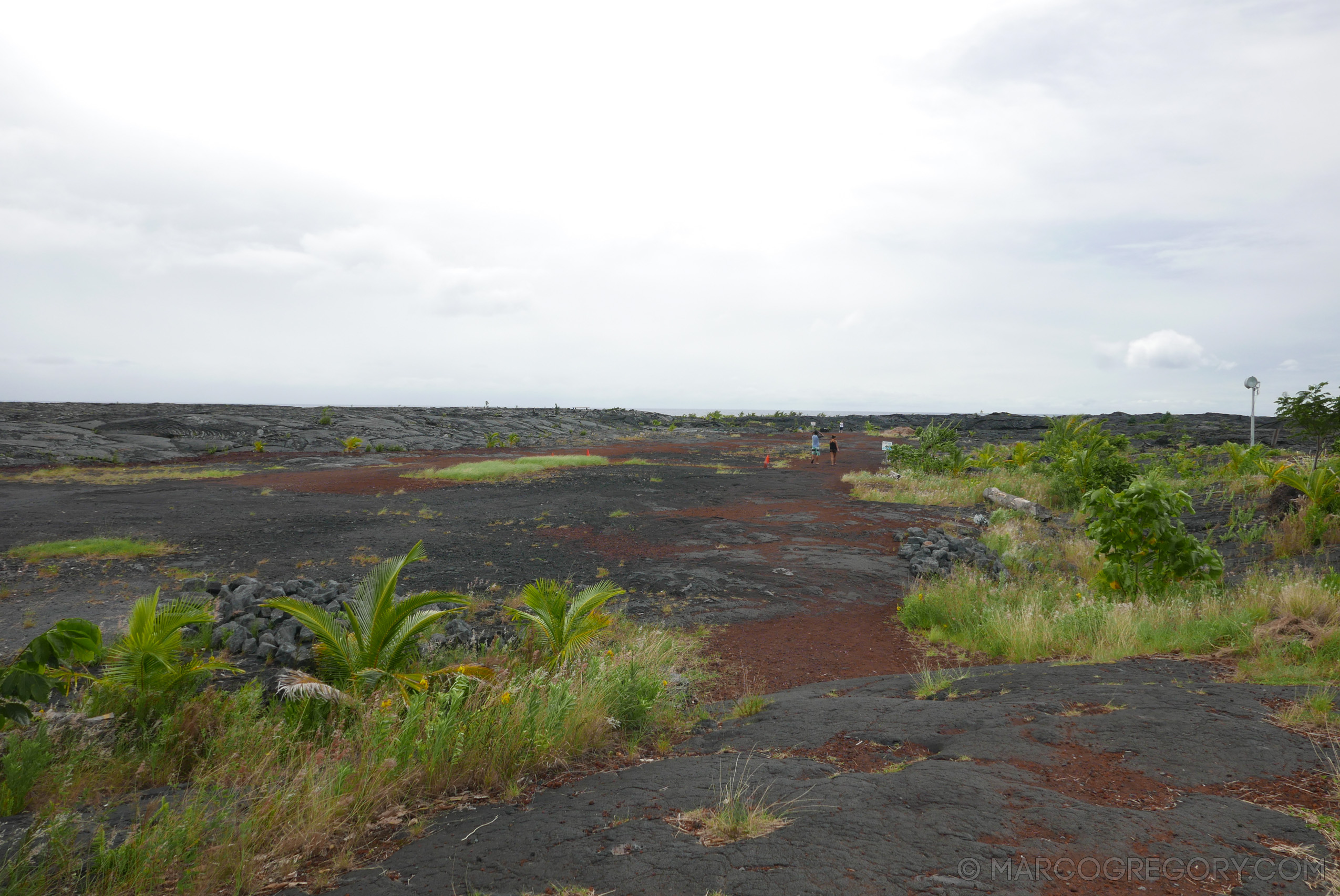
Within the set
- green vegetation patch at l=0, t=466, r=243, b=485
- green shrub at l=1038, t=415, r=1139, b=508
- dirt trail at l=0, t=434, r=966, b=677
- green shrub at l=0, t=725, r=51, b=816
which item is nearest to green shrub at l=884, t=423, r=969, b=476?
green shrub at l=1038, t=415, r=1139, b=508

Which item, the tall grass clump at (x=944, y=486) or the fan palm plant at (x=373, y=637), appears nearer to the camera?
the fan palm plant at (x=373, y=637)

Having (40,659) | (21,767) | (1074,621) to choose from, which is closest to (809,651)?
(1074,621)

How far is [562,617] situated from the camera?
6879 millimetres

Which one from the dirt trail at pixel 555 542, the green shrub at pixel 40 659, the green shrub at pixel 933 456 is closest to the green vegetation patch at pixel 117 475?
the dirt trail at pixel 555 542

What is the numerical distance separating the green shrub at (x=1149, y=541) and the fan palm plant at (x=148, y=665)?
10320 mm

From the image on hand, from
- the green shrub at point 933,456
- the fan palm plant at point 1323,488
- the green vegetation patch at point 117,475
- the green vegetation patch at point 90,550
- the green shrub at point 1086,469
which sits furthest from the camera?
the green shrub at point 933,456

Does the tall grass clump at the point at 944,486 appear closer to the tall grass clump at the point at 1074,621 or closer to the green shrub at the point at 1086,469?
the green shrub at the point at 1086,469

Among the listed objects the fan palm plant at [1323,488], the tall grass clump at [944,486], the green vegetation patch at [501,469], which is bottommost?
the green vegetation patch at [501,469]

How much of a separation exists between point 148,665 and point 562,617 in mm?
3495

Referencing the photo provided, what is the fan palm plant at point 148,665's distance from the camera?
5.02 metres

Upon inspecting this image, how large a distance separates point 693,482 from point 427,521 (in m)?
12.4

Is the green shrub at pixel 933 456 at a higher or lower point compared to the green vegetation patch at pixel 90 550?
higher

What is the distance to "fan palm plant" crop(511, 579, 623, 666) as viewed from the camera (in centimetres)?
674

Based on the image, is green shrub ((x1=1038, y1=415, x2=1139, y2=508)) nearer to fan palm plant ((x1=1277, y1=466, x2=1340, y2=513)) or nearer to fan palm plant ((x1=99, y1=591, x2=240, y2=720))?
fan palm plant ((x1=1277, y1=466, x2=1340, y2=513))
